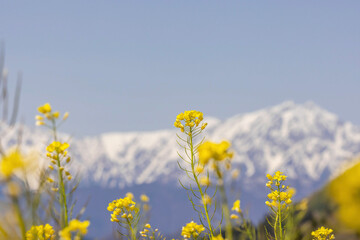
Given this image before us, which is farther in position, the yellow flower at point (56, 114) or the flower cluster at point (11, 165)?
the yellow flower at point (56, 114)

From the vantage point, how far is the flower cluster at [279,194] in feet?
16.1

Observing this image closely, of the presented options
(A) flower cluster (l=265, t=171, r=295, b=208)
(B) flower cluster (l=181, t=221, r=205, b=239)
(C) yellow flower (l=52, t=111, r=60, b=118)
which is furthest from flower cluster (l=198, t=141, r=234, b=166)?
(A) flower cluster (l=265, t=171, r=295, b=208)

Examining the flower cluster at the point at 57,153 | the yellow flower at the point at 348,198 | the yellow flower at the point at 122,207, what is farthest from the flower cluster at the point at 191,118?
the yellow flower at the point at 348,198

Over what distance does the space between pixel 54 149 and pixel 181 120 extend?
2235mm

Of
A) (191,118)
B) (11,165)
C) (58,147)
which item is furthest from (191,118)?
(11,165)

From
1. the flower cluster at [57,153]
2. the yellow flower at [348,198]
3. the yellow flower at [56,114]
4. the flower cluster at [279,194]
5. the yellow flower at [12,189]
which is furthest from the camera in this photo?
the flower cluster at [279,194]

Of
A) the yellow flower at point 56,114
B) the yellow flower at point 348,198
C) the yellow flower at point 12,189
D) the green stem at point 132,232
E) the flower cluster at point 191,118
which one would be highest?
the flower cluster at point 191,118

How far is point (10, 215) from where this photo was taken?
2.12 metres

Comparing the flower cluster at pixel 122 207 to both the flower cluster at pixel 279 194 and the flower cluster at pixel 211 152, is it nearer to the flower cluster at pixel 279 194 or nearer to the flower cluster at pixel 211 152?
the flower cluster at pixel 279 194

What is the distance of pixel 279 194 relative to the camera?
498 centimetres

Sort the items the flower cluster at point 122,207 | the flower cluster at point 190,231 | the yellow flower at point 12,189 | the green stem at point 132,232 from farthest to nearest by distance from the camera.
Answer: the flower cluster at point 122,207 < the green stem at point 132,232 < the flower cluster at point 190,231 < the yellow flower at point 12,189

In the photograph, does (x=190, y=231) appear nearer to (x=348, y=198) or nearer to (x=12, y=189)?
(x=12, y=189)

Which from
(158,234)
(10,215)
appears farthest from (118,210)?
(10,215)

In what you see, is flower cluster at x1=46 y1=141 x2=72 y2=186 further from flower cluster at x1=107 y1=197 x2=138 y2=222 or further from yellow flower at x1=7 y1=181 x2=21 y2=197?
yellow flower at x1=7 y1=181 x2=21 y2=197
